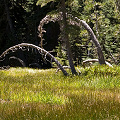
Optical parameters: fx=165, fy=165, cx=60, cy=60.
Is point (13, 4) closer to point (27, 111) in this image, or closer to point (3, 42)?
point (3, 42)

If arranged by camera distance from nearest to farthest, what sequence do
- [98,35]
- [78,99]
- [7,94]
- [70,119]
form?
[70,119] < [78,99] < [7,94] < [98,35]

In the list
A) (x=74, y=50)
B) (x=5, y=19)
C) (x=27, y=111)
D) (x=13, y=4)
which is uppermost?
(x=13, y=4)

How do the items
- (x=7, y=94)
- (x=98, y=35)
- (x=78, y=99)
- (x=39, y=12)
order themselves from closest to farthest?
(x=78, y=99), (x=7, y=94), (x=98, y=35), (x=39, y=12)

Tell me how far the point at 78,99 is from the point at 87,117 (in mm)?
1103

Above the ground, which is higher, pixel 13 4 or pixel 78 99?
pixel 13 4

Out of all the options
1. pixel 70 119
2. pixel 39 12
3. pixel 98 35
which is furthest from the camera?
pixel 39 12

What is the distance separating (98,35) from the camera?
18.4 m

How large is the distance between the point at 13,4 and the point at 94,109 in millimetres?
22192

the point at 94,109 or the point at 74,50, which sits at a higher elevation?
the point at 94,109

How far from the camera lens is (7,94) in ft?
15.6

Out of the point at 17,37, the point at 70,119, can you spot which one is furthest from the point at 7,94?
the point at 17,37

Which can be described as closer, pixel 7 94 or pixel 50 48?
pixel 7 94

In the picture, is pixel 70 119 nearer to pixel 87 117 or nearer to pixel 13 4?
pixel 87 117

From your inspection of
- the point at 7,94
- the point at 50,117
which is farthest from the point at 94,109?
the point at 7,94
